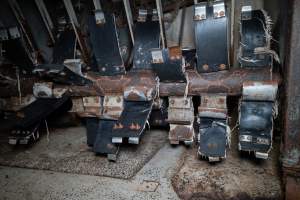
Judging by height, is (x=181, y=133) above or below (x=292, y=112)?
below

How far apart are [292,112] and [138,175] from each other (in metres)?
0.88

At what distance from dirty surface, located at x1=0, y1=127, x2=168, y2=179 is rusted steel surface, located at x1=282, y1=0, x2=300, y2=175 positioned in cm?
82

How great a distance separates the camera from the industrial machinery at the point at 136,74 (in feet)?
4.83

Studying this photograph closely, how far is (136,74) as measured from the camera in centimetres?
175

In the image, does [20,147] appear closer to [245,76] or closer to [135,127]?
[135,127]

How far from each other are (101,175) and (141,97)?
1.72 feet

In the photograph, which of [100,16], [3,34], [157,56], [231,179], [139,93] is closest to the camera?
[231,179]

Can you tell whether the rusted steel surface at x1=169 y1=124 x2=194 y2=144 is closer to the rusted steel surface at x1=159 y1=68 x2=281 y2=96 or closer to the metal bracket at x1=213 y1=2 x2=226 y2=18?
the rusted steel surface at x1=159 y1=68 x2=281 y2=96

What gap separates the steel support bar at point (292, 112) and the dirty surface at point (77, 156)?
0.81 metres

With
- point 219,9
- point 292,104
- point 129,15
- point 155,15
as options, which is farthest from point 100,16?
point 292,104

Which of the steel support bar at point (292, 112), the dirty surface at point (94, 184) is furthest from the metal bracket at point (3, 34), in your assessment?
the steel support bar at point (292, 112)

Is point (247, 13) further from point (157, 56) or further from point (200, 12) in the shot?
point (157, 56)

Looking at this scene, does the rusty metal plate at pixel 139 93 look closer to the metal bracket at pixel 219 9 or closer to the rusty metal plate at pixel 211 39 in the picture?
the rusty metal plate at pixel 211 39

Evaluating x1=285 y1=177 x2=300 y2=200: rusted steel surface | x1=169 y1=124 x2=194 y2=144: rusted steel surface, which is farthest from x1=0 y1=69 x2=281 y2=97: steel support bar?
x1=285 y1=177 x2=300 y2=200: rusted steel surface
